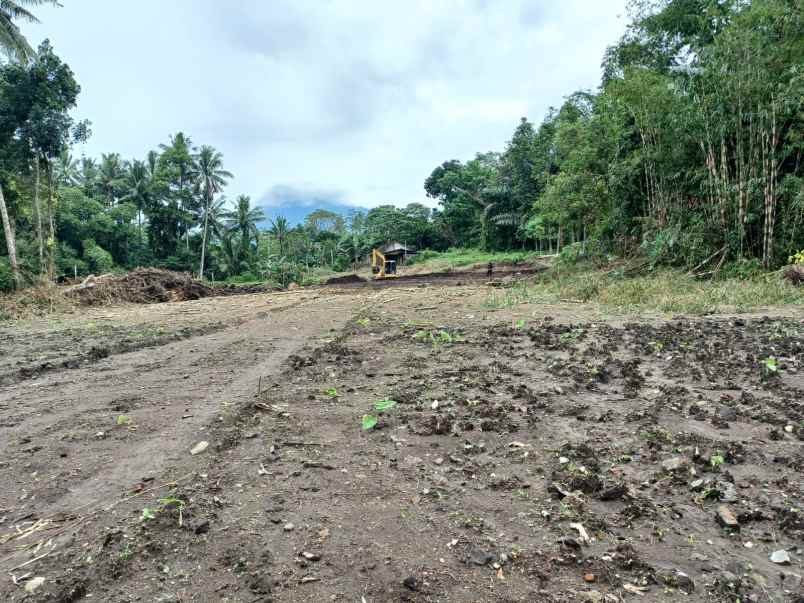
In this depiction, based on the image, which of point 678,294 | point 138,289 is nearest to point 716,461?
point 678,294

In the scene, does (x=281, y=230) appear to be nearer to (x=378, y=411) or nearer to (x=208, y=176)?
(x=208, y=176)

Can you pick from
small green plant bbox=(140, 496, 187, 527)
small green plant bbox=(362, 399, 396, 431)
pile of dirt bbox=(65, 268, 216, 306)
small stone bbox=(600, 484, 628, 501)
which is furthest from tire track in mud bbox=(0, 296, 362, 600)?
pile of dirt bbox=(65, 268, 216, 306)

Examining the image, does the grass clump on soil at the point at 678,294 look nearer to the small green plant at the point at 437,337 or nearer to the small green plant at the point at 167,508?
the small green plant at the point at 437,337

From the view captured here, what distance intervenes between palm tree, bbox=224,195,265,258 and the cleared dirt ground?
147 feet

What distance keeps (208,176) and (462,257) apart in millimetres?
25983

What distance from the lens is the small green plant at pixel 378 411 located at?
2.87 meters

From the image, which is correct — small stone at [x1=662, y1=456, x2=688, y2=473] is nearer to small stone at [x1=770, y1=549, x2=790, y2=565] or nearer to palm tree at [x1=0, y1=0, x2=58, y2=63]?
small stone at [x1=770, y1=549, x2=790, y2=565]

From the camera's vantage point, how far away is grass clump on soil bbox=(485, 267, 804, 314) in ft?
23.0

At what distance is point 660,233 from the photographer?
12.0 m

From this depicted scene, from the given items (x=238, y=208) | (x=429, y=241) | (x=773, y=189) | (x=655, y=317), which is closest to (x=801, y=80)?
(x=773, y=189)

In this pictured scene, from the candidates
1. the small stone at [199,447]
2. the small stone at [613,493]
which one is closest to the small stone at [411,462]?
the small stone at [613,493]

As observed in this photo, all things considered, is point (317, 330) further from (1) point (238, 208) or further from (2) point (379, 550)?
(1) point (238, 208)

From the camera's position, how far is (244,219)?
47000mm

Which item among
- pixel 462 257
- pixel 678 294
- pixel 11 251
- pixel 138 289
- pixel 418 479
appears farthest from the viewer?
pixel 462 257
